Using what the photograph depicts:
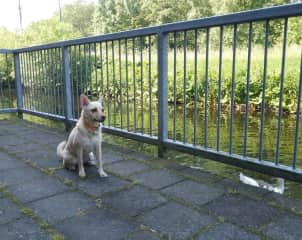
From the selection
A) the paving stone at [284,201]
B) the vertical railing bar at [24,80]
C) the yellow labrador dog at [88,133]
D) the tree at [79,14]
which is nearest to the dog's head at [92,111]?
the yellow labrador dog at [88,133]

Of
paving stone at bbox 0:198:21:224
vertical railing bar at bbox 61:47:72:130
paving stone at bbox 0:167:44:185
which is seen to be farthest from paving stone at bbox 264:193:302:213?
vertical railing bar at bbox 61:47:72:130

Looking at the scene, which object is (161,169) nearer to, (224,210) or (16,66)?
(224,210)

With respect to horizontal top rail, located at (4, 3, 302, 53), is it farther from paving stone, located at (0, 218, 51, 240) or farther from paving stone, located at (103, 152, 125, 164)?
paving stone, located at (0, 218, 51, 240)

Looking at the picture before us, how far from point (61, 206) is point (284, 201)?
1466mm

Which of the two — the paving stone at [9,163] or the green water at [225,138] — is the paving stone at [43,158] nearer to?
the paving stone at [9,163]

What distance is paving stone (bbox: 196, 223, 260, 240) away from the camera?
164 cm

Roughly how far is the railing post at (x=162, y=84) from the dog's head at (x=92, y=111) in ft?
2.50

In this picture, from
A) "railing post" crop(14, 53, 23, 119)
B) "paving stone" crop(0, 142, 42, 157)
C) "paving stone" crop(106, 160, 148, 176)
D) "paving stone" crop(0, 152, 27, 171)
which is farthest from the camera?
"railing post" crop(14, 53, 23, 119)

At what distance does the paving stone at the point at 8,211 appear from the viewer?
1.88m

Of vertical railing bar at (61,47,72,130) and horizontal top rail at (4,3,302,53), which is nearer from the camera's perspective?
horizontal top rail at (4,3,302,53)

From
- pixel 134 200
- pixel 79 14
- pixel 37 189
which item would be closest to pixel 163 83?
pixel 134 200

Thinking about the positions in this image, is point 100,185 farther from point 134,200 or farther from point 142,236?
point 142,236

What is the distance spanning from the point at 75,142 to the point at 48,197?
578mm

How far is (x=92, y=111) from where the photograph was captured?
257 centimetres
